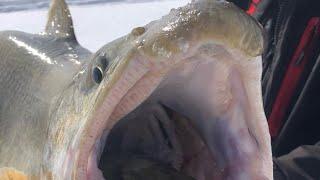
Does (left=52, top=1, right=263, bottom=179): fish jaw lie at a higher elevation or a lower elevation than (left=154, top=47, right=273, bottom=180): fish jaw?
higher

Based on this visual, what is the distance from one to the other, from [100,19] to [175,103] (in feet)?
11.2

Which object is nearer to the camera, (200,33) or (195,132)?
(200,33)

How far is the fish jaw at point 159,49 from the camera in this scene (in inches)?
39.3

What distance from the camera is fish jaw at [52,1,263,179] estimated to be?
100 centimetres

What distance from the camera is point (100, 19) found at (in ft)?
15.2

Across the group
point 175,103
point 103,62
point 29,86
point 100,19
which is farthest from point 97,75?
point 100,19

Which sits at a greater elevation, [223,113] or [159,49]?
[159,49]

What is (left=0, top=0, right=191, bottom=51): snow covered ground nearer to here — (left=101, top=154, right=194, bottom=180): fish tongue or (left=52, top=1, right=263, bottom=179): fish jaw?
(left=101, top=154, right=194, bottom=180): fish tongue

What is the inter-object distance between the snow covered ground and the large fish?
8.61 feet

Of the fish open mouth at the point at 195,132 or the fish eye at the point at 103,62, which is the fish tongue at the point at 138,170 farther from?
the fish eye at the point at 103,62

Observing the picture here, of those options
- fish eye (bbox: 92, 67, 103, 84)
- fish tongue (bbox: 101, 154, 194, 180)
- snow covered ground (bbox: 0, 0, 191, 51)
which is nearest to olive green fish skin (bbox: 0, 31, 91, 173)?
fish tongue (bbox: 101, 154, 194, 180)

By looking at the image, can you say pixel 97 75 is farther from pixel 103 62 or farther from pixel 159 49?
pixel 159 49

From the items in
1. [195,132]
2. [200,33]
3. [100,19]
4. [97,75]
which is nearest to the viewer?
[200,33]

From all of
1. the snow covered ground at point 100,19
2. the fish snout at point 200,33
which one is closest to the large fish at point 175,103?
the fish snout at point 200,33
